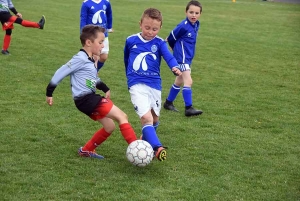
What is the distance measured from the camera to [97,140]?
5852 mm

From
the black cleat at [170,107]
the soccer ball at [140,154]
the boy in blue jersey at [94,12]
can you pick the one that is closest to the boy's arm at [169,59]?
the soccer ball at [140,154]

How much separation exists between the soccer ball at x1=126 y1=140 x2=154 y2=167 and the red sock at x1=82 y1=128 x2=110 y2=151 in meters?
0.47

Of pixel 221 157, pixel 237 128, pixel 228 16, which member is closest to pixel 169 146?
pixel 221 157

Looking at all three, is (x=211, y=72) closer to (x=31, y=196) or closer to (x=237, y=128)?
(x=237, y=128)

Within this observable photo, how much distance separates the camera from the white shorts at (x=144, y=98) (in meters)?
5.85

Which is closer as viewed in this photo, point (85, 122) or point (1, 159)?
point (1, 159)

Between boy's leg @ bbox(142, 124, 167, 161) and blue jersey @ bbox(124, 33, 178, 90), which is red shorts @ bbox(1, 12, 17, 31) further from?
boy's leg @ bbox(142, 124, 167, 161)

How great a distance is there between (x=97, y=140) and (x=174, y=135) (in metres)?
1.40

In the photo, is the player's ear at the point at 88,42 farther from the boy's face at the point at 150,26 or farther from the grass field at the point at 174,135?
the grass field at the point at 174,135

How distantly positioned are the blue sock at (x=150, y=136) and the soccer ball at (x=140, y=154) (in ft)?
0.66

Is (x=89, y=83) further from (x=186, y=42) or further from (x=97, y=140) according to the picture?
(x=186, y=42)

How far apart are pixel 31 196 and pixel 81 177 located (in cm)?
64

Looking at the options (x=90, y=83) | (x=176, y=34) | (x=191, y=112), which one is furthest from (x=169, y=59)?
(x=176, y=34)

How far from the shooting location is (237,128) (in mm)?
7328
